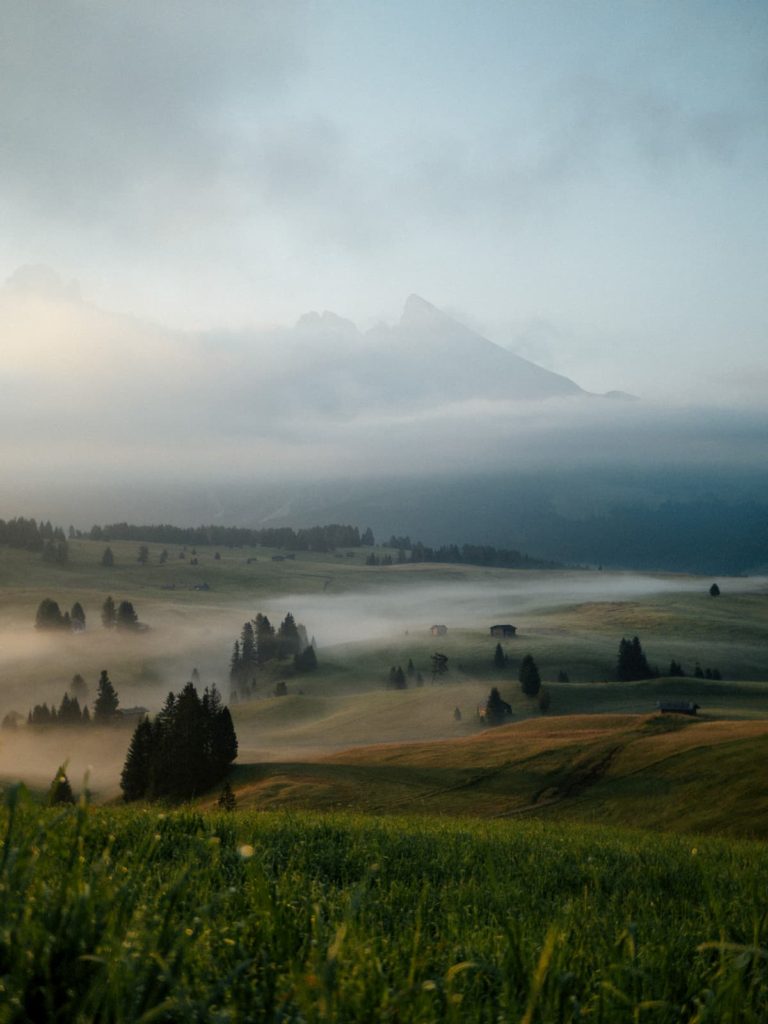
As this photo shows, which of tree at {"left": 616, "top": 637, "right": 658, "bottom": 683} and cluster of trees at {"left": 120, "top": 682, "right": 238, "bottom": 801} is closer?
cluster of trees at {"left": 120, "top": 682, "right": 238, "bottom": 801}

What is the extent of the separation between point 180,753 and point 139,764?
17.7 feet

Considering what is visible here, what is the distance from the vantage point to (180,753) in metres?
75.9

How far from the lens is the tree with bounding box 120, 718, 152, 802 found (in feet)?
249

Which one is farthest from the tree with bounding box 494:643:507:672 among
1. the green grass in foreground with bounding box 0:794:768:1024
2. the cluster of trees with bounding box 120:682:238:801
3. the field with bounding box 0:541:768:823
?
the green grass in foreground with bounding box 0:794:768:1024

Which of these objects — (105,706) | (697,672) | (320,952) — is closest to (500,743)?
(320,952)

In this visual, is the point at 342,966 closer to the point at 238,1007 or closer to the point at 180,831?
the point at 238,1007

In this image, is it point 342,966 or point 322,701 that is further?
point 322,701

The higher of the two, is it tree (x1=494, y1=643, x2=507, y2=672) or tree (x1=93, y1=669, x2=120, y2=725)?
tree (x1=494, y1=643, x2=507, y2=672)

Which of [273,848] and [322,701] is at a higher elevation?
[273,848]

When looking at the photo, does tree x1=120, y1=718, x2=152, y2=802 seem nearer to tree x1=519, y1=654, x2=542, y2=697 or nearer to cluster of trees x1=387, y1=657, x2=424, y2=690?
tree x1=519, y1=654, x2=542, y2=697

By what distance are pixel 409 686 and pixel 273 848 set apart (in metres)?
176

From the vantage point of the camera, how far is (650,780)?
214 feet

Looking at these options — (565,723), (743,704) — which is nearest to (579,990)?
(565,723)

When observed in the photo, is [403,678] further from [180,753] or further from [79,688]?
[180,753]
